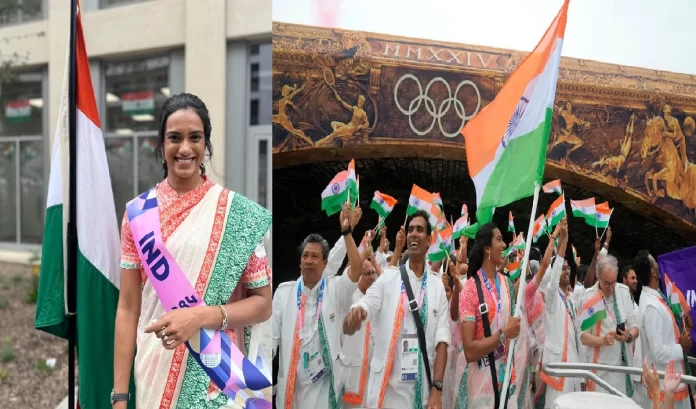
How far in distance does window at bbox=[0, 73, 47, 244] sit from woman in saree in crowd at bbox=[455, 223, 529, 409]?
7.35 feet

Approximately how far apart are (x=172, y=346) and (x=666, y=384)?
1.69 m

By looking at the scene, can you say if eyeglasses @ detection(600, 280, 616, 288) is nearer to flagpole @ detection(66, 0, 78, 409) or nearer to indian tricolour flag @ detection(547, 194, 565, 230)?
indian tricolour flag @ detection(547, 194, 565, 230)

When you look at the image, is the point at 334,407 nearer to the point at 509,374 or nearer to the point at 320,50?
the point at 509,374

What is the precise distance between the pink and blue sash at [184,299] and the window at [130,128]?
0.96 meters

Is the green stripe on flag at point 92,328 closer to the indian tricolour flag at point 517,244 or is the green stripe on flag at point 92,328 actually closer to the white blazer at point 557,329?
the indian tricolour flag at point 517,244

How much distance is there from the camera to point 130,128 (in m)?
3.06

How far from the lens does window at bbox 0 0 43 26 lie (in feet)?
10.8

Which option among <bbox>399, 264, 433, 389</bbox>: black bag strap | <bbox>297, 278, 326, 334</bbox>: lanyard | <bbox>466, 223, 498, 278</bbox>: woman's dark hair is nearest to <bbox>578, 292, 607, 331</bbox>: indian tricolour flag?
<bbox>466, 223, 498, 278</bbox>: woman's dark hair

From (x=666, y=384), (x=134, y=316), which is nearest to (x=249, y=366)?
(x=134, y=316)

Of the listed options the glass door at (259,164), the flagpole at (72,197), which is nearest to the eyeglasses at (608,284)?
the glass door at (259,164)

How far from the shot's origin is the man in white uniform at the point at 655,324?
2.88 metres

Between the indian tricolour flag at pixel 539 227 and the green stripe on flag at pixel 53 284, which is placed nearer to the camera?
the green stripe on flag at pixel 53 284

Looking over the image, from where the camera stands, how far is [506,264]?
271 cm

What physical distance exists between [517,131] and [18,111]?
259 centimetres
